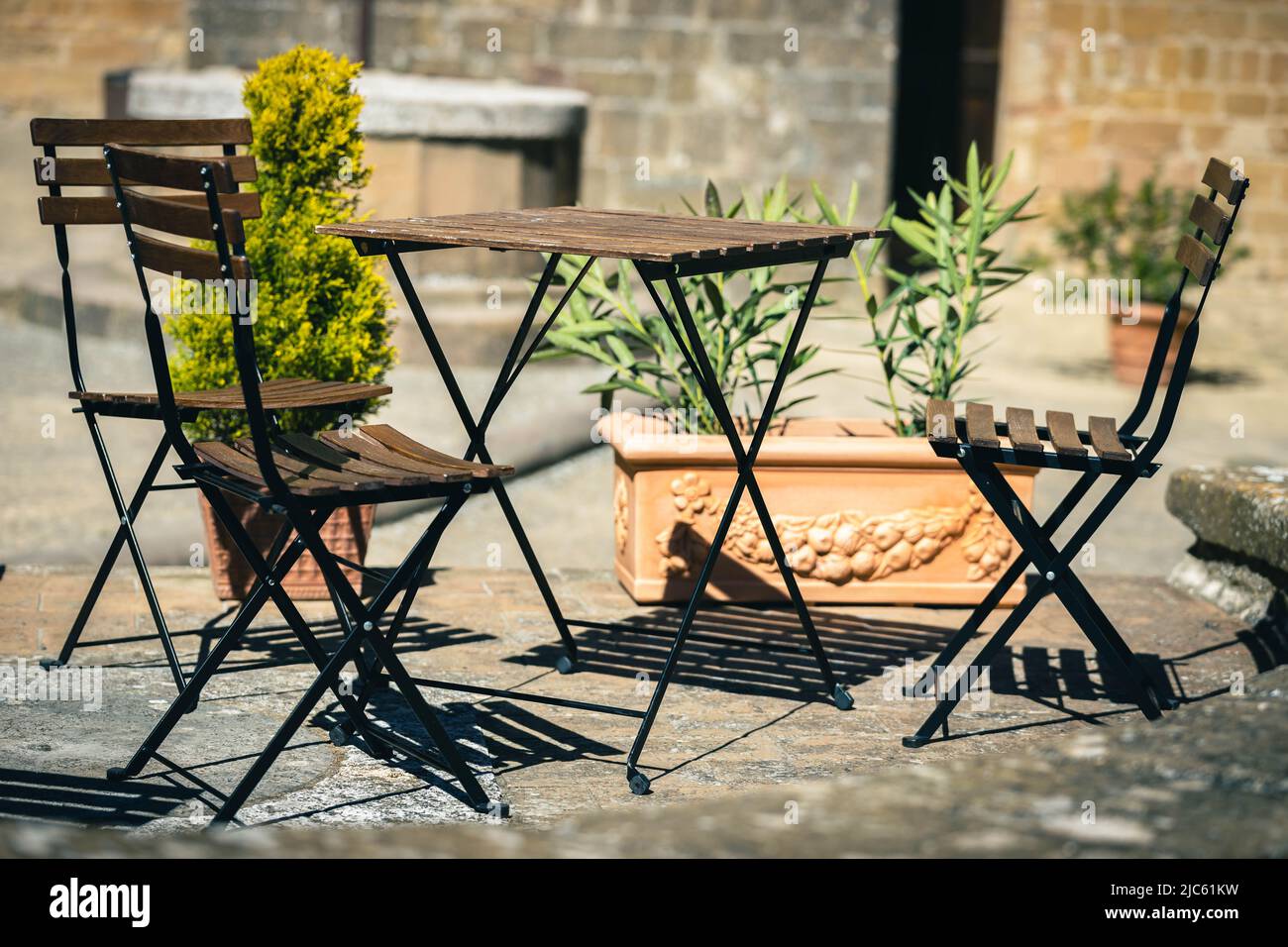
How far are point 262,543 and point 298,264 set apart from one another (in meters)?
0.79

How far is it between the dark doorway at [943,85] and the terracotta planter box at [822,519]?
332 inches

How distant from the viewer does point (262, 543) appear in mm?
4727

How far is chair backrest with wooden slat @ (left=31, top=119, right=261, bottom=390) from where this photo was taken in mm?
4090

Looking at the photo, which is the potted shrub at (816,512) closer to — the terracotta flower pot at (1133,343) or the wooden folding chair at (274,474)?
the wooden folding chair at (274,474)

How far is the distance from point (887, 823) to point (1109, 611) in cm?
322

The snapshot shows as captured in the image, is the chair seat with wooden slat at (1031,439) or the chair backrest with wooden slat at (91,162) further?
the chair backrest with wooden slat at (91,162)

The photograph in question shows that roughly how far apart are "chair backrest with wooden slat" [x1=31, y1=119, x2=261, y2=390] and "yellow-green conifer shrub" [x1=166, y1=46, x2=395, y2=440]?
1.49 feet

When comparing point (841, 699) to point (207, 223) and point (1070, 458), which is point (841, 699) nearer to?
point (1070, 458)

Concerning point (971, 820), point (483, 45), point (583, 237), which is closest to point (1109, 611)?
point (583, 237)

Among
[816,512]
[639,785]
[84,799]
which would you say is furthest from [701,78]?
[84,799]

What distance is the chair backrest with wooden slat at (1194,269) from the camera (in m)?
3.66

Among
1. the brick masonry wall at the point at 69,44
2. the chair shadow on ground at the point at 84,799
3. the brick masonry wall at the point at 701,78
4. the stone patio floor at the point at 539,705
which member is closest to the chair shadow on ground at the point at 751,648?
the stone patio floor at the point at 539,705
